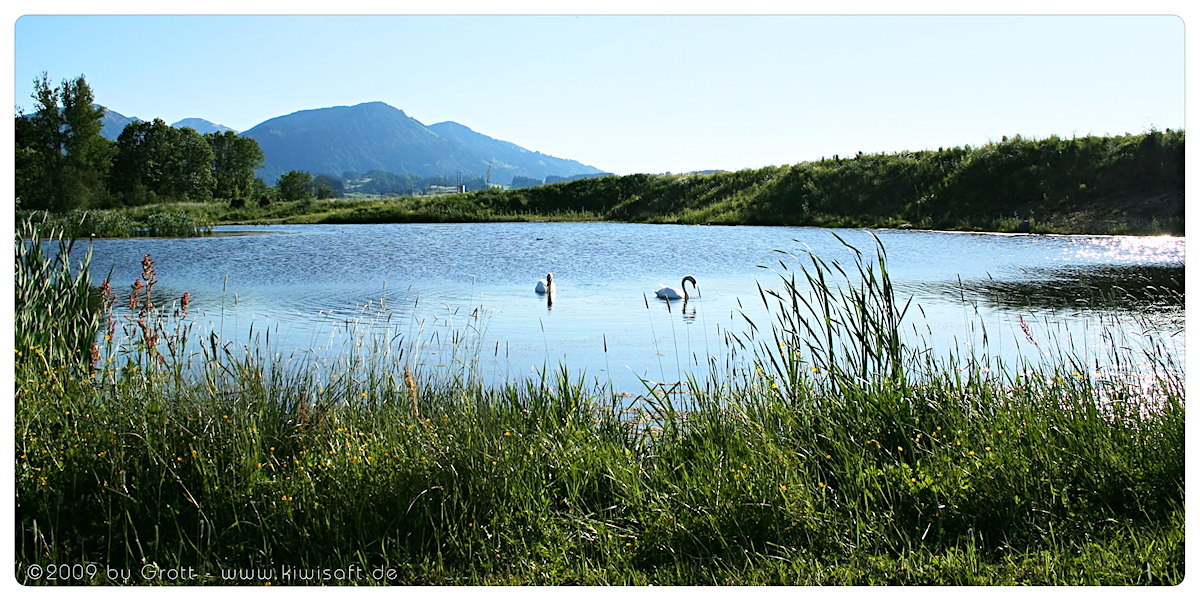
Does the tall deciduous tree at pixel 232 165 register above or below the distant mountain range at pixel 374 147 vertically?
below

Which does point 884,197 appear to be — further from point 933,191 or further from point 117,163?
point 117,163

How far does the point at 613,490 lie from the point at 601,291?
605 cm

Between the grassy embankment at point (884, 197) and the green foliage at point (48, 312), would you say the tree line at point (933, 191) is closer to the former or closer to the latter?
the grassy embankment at point (884, 197)

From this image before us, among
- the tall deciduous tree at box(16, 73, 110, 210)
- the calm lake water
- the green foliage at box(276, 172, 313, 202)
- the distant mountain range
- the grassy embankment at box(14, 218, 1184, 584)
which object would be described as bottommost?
the grassy embankment at box(14, 218, 1184, 584)

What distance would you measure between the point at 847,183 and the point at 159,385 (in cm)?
1380

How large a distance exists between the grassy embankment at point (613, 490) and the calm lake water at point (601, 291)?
538mm

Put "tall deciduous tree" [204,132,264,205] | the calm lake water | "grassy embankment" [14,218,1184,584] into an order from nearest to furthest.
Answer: "grassy embankment" [14,218,1184,584] → the calm lake water → "tall deciduous tree" [204,132,264,205]

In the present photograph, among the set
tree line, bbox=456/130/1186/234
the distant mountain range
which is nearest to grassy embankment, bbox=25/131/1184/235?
tree line, bbox=456/130/1186/234

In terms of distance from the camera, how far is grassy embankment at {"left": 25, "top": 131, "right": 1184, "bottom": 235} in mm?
8641

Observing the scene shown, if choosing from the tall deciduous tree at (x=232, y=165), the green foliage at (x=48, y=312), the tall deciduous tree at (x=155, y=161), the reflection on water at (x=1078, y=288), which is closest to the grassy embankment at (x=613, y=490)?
the green foliage at (x=48, y=312)

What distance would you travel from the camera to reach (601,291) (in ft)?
28.7

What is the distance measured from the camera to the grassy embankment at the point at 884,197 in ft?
28.3

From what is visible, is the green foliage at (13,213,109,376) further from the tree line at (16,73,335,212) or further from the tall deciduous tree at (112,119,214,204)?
the tall deciduous tree at (112,119,214,204)

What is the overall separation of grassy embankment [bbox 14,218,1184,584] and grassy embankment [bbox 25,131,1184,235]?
16.0 ft
